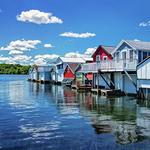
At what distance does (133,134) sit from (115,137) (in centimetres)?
135

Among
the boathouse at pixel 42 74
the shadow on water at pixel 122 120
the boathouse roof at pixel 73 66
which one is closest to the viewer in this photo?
the shadow on water at pixel 122 120

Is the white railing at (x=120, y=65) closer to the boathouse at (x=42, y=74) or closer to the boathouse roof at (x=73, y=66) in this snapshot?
the boathouse roof at (x=73, y=66)

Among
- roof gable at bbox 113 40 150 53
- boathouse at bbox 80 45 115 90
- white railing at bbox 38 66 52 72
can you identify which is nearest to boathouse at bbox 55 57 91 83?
white railing at bbox 38 66 52 72

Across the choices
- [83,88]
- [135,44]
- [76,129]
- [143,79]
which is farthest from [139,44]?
[76,129]

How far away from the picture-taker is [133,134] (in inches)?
756

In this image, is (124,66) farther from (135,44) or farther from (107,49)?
(107,49)

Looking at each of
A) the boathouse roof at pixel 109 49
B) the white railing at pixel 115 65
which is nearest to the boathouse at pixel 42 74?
the boathouse roof at pixel 109 49

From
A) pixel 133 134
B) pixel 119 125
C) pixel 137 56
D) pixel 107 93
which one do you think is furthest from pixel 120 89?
pixel 133 134

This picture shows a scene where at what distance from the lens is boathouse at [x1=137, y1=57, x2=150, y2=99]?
37031mm

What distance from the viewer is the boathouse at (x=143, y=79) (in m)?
37.0

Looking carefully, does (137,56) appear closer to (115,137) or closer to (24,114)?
(24,114)

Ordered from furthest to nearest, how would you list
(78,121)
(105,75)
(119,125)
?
1. (105,75)
2. (78,121)
3. (119,125)

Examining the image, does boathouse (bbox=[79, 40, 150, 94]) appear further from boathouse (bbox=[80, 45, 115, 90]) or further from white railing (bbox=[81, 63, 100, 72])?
boathouse (bbox=[80, 45, 115, 90])

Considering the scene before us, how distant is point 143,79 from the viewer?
38.0 metres
